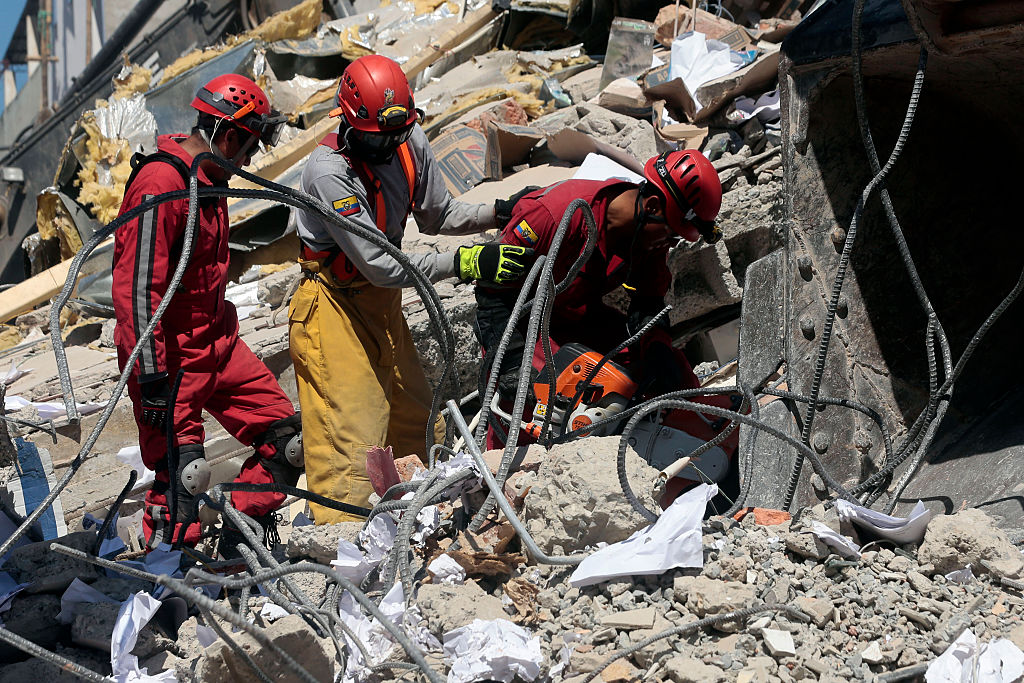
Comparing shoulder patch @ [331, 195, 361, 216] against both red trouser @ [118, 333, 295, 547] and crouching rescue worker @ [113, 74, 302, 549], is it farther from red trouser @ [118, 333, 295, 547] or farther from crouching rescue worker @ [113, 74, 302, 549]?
red trouser @ [118, 333, 295, 547]

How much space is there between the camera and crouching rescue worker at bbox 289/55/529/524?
3.31 m

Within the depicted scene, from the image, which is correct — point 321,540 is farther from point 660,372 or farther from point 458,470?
point 660,372

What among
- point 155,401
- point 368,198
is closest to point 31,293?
point 155,401

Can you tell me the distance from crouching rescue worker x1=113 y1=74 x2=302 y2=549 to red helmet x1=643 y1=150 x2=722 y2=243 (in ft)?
5.13

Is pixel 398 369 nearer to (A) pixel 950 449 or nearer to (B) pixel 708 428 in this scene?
(B) pixel 708 428

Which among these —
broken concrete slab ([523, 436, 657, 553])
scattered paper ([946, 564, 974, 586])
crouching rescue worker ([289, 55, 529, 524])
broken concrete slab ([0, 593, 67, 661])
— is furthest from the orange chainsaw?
broken concrete slab ([0, 593, 67, 661])

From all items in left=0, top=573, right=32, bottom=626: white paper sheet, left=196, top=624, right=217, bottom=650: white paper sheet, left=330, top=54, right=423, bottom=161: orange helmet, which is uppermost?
left=330, top=54, right=423, bottom=161: orange helmet

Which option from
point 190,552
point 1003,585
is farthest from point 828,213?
point 190,552

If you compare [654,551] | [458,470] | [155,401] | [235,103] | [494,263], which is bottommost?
[654,551]

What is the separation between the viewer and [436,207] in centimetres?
381

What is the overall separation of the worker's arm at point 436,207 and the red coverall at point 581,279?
26 cm

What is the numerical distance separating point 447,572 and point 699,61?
14.6 feet

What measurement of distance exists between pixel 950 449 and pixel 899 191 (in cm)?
80

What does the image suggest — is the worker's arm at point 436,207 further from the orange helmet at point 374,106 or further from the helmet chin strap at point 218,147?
the helmet chin strap at point 218,147
